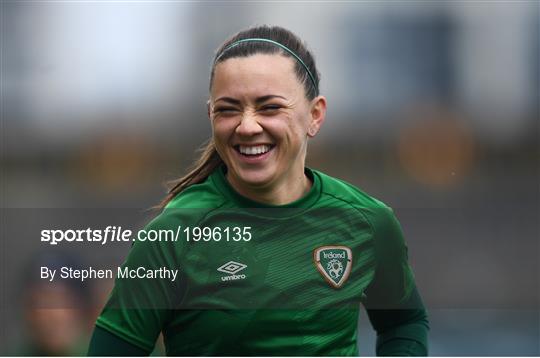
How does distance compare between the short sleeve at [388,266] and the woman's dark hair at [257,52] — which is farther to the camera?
the short sleeve at [388,266]

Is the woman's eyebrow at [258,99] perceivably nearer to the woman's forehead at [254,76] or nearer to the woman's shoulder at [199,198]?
the woman's forehead at [254,76]

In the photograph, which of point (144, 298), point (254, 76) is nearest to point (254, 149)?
point (254, 76)

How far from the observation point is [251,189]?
1531mm

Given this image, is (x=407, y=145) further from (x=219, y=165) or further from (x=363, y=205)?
(x=219, y=165)

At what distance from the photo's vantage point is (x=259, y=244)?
1.54 meters

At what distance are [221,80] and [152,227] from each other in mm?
331

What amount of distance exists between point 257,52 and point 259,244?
1.33 ft

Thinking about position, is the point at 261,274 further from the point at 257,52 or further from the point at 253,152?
the point at 257,52

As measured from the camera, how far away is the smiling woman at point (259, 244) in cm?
143

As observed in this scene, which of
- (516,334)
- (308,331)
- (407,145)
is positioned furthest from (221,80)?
(516,334)

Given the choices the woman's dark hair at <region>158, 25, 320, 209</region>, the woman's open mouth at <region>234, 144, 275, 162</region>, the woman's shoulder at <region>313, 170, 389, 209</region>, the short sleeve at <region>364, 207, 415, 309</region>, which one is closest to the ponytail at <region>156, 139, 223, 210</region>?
the woman's dark hair at <region>158, 25, 320, 209</region>

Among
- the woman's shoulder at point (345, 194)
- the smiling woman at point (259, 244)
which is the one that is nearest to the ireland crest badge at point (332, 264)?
the smiling woman at point (259, 244)

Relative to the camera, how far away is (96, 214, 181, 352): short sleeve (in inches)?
55.6

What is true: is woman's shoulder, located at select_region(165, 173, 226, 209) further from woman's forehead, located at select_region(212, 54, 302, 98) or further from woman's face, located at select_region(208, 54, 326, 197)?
woman's forehead, located at select_region(212, 54, 302, 98)
